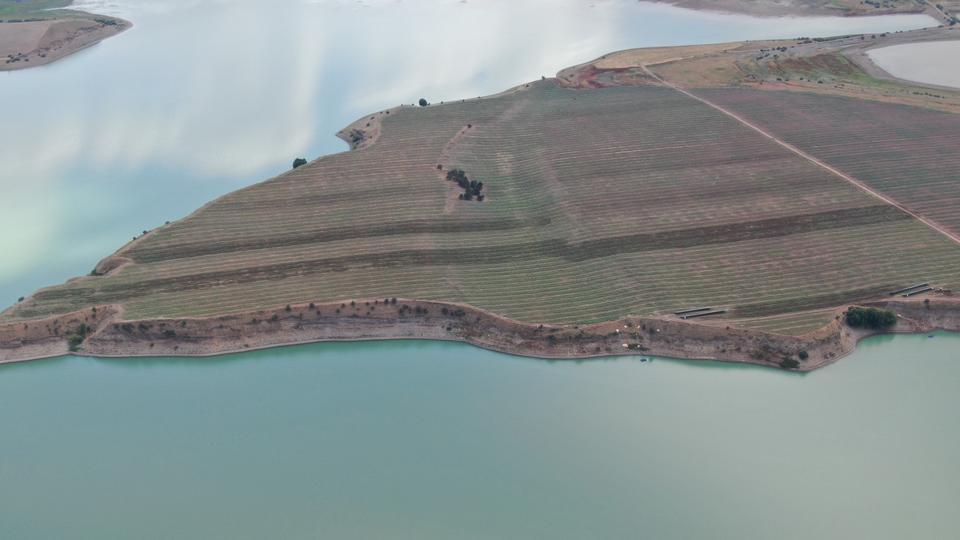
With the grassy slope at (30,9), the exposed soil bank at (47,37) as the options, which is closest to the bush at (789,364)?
the exposed soil bank at (47,37)

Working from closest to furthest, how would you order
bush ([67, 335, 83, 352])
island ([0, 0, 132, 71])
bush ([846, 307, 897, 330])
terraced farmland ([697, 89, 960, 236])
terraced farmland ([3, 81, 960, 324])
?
bush ([846, 307, 897, 330])
bush ([67, 335, 83, 352])
terraced farmland ([3, 81, 960, 324])
terraced farmland ([697, 89, 960, 236])
island ([0, 0, 132, 71])

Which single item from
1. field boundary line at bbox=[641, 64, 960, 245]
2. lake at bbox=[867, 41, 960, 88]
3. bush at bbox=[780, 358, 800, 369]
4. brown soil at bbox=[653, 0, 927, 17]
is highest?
brown soil at bbox=[653, 0, 927, 17]

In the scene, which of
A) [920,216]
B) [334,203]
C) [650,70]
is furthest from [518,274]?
[650,70]

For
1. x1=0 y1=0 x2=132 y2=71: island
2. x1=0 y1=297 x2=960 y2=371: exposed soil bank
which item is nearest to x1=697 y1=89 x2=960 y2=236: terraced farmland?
x1=0 y1=297 x2=960 y2=371: exposed soil bank

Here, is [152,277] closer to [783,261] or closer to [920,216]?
[783,261]

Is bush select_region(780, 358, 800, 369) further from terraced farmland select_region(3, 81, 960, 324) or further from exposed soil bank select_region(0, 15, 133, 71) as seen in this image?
exposed soil bank select_region(0, 15, 133, 71)

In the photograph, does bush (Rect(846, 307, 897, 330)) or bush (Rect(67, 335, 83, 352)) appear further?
bush (Rect(67, 335, 83, 352))

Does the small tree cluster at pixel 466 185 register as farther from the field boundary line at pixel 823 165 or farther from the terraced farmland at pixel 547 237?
the field boundary line at pixel 823 165
